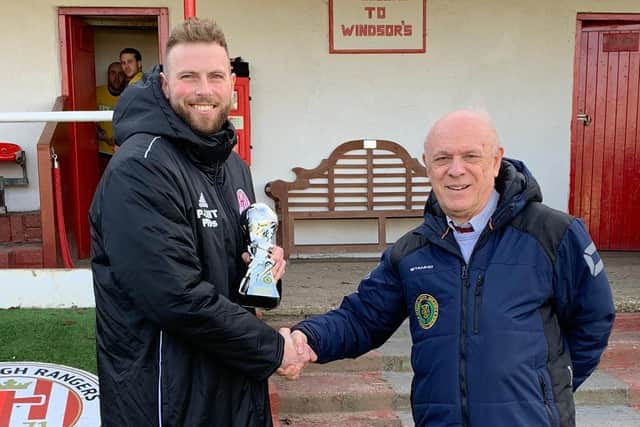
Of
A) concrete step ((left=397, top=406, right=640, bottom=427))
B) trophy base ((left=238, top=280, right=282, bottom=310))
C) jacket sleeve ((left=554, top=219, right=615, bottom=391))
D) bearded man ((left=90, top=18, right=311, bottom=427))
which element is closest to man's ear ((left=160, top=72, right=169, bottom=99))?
bearded man ((left=90, top=18, right=311, bottom=427))

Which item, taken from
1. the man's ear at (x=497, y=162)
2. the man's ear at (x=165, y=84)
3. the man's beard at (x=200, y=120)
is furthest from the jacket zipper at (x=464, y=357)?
the man's ear at (x=165, y=84)

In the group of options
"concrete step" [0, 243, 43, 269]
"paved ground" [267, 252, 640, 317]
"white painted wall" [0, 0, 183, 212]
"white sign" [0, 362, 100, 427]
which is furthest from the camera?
"white painted wall" [0, 0, 183, 212]

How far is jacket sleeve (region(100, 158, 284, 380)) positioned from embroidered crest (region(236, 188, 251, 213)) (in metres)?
0.31

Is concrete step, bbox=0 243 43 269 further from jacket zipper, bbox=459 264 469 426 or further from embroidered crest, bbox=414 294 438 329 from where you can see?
jacket zipper, bbox=459 264 469 426

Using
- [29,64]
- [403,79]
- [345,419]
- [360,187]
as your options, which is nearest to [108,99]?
[29,64]

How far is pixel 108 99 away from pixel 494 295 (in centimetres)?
591

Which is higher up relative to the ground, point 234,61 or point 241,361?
point 234,61

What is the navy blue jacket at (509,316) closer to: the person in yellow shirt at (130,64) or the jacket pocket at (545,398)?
the jacket pocket at (545,398)

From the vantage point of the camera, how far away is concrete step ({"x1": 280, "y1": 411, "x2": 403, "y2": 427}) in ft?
11.0

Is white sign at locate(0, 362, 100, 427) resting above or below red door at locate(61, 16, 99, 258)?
below

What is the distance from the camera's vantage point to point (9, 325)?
363 cm

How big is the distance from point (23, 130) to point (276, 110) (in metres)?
2.20

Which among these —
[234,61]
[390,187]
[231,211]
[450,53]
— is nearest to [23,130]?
[234,61]

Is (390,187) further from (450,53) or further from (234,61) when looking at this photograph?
(234,61)
